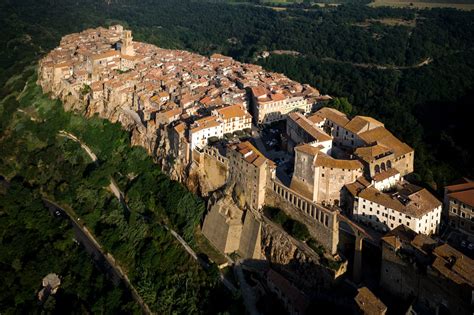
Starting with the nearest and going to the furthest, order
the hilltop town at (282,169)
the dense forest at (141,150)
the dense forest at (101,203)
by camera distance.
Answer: the hilltop town at (282,169)
the dense forest at (101,203)
the dense forest at (141,150)

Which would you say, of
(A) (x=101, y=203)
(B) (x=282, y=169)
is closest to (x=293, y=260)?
(B) (x=282, y=169)

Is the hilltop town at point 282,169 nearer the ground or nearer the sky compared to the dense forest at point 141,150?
nearer the sky

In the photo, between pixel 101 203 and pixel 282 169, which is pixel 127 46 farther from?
pixel 282 169

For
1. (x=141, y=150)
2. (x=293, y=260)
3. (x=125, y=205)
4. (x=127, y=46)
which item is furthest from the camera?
(x=127, y=46)

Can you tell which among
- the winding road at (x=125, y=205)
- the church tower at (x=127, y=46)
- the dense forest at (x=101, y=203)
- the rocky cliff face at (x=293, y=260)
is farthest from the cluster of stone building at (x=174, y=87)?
the rocky cliff face at (x=293, y=260)

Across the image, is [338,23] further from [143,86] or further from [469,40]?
[143,86]

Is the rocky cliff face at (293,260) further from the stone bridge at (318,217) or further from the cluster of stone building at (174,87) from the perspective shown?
the cluster of stone building at (174,87)

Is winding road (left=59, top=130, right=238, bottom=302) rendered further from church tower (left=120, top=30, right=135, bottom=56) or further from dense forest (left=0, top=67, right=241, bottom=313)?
church tower (left=120, top=30, right=135, bottom=56)
